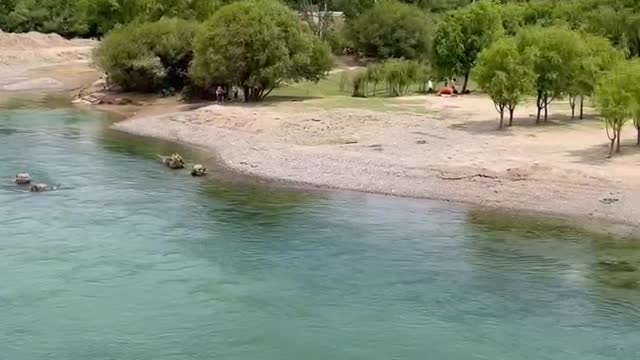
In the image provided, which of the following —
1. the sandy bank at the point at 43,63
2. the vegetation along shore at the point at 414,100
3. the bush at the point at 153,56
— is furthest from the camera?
the sandy bank at the point at 43,63

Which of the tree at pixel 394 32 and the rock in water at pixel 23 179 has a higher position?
the tree at pixel 394 32

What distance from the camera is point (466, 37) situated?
6625 cm

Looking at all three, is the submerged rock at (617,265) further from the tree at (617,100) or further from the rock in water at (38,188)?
the rock in water at (38,188)

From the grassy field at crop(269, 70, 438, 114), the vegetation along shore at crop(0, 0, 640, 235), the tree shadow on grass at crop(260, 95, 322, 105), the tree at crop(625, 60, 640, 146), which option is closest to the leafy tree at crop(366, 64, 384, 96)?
the vegetation along shore at crop(0, 0, 640, 235)

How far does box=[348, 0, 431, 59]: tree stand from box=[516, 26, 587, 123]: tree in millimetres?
37581

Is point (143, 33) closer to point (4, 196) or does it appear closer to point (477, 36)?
point (477, 36)

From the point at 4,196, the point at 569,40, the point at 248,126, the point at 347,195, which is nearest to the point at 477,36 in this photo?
the point at 569,40

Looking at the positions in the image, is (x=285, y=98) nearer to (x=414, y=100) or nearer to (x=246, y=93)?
(x=246, y=93)

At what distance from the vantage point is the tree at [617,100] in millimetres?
39719

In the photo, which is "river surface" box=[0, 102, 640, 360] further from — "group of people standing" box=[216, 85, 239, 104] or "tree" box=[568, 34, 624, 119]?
"group of people standing" box=[216, 85, 239, 104]

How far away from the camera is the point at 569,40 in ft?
165

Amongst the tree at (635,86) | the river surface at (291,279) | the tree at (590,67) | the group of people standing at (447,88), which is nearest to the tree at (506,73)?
the tree at (590,67)

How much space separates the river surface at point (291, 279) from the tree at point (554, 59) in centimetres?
1724

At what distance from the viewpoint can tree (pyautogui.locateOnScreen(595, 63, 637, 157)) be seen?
39719mm
